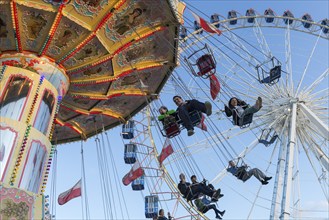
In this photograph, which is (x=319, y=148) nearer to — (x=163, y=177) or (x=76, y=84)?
(x=163, y=177)

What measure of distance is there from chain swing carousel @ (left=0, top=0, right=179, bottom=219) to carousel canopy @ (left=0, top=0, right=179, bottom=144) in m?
0.02

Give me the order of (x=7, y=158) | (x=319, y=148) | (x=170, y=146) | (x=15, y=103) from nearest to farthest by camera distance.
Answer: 1. (x=7, y=158)
2. (x=15, y=103)
3. (x=170, y=146)
4. (x=319, y=148)

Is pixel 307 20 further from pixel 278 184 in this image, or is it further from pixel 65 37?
pixel 65 37

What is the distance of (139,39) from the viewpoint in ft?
38.2

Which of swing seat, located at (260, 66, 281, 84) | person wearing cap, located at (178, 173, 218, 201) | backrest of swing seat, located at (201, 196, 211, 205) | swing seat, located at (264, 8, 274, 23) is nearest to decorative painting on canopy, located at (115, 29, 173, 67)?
person wearing cap, located at (178, 173, 218, 201)

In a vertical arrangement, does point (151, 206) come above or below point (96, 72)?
below

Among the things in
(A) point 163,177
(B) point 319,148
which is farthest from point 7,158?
(B) point 319,148

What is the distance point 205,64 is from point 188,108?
1758 millimetres

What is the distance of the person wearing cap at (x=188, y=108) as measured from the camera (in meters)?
11.8

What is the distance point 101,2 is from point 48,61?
2069mm

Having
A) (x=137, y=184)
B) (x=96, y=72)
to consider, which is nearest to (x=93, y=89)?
(x=96, y=72)

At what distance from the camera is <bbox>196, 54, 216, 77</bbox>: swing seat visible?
42.5 feet

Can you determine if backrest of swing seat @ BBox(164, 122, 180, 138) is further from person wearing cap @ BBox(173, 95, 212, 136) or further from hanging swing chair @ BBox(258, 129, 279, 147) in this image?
hanging swing chair @ BBox(258, 129, 279, 147)

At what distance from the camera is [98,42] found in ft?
36.8
